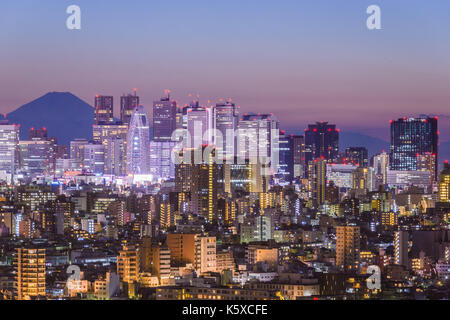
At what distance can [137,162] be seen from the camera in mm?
30406

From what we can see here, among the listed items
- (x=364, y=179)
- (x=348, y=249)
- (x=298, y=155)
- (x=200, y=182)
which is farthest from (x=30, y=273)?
(x=364, y=179)

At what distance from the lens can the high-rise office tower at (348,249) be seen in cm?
1138

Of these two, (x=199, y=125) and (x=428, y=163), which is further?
(x=199, y=125)

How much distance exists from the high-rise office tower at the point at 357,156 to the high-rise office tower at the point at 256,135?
1965 mm

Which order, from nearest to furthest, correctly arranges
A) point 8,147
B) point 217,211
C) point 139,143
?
1. point 217,211
2. point 8,147
3. point 139,143

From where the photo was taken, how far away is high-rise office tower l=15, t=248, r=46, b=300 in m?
9.01

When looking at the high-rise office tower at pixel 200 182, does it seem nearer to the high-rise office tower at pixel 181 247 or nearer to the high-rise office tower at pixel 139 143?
the high-rise office tower at pixel 139 143

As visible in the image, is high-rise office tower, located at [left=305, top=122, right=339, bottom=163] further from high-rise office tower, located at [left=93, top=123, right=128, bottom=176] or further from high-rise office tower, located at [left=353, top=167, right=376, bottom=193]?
high-rise office tower, located at [left=93, top=123, right=128, bottom=176]

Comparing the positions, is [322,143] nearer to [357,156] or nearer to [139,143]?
[357,156]

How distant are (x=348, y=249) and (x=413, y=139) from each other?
9610 mm

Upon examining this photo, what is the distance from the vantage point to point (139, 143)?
3014cm

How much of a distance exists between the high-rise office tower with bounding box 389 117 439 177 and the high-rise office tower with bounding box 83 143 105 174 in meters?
9.13

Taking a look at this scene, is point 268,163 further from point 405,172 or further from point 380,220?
point 380,220

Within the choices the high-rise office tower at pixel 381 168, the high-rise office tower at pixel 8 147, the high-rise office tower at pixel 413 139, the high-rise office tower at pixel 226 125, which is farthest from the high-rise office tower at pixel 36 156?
the high-rise office tower at pixel 413 139
